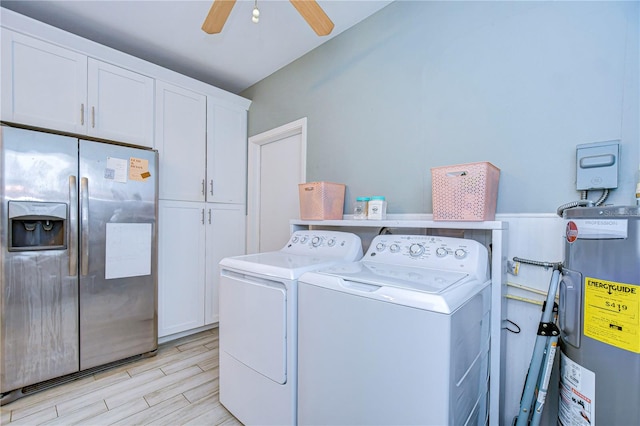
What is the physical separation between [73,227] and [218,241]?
113cm

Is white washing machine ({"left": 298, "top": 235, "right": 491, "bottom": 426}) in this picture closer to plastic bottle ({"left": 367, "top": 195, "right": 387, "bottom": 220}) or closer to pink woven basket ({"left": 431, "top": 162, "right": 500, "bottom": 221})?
pink woven basket ({"left": 431, "top": 162, "right": 500, "bottom": 221})

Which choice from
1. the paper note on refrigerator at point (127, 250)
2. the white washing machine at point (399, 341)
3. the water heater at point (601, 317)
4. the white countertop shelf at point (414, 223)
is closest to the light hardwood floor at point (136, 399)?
the paper note on refrigerator at point (127, 250)

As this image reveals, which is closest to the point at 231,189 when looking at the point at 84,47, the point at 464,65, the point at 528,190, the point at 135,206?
the point at 135,206

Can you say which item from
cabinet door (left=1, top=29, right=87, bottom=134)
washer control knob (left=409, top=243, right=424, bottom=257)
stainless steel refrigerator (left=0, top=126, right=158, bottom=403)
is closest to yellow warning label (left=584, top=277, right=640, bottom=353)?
washer control knob (left=409, top=243, right=424, bottom=257)

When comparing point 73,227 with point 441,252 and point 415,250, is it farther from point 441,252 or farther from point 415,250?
point 441,252

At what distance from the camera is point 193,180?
2590mm

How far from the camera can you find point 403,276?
3.69 ft

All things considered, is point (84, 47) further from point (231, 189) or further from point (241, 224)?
point (241, 224)

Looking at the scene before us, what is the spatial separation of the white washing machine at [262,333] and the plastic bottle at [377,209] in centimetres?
18

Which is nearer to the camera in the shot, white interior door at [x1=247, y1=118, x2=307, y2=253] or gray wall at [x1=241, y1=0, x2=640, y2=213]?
gray wall at [x1=241, y1=0, x2=640, y2=213]

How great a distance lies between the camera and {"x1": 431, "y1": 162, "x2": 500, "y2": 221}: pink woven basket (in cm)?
122

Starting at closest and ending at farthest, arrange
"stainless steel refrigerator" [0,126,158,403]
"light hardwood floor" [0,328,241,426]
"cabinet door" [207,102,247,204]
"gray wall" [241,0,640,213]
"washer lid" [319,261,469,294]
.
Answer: "washer lid" [319,261,469,294] < "gray wall" [241,0,640,213] < "light hardwood floor" [0,328,241,426] < "stainless steel refrigerator" [0,126,158,403] < "cabinet door" [207,102,247,204]

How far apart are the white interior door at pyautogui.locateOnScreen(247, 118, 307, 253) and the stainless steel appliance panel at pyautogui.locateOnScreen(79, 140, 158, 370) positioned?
982mm

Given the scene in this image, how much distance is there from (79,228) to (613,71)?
9.80 ft
